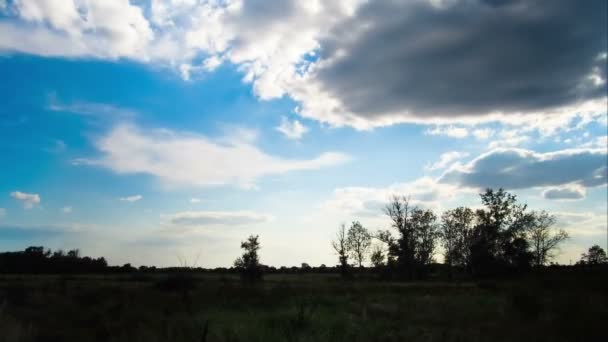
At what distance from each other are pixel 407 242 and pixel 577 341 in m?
61.1

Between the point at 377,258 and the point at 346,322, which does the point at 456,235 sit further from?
the point at 346,322

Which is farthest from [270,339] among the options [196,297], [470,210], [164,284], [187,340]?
[470,210]

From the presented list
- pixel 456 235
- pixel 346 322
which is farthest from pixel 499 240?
pixel 346 322

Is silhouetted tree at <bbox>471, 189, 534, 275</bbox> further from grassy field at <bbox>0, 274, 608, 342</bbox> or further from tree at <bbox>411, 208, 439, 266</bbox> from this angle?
grassy field at <bbox>0, 274, 608, 342</bbox>

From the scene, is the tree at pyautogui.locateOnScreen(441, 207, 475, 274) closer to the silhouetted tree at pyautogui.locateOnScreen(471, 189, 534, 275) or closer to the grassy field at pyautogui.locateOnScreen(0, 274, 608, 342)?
the silhouetted tree at pyautogui.locateOnScreen(471, 189, 534, 275)

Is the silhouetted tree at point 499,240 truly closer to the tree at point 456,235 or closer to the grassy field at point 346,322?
the tree at point 456,235

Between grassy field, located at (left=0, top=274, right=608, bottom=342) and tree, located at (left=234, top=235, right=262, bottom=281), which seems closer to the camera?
grassy field, located at (left=0, top=274, right=608, bottom=342)

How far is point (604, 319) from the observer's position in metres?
10.7

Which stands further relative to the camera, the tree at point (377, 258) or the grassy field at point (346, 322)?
the tree at point (377, 258)

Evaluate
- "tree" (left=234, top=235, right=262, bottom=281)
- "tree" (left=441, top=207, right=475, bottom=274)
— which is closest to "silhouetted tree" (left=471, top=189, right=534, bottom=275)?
"tree" (left=441, top=207, right=475, bottom=274)

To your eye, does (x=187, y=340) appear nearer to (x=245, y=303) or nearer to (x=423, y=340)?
(x=423, y=340)

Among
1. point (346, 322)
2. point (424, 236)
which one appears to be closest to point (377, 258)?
point (424, 236)

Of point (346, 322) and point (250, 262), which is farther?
point (250, 262)

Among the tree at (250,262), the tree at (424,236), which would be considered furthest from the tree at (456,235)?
the tree at (250,262)
